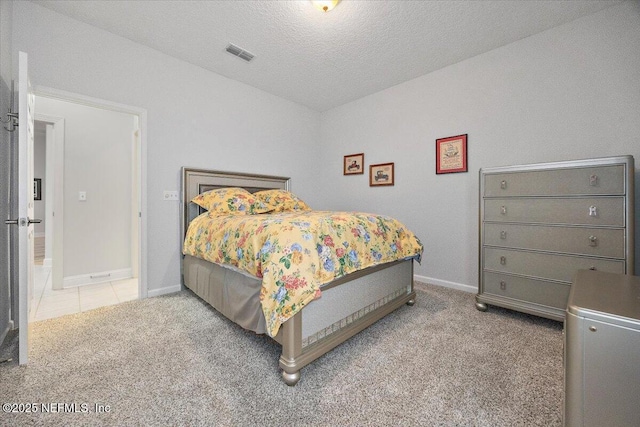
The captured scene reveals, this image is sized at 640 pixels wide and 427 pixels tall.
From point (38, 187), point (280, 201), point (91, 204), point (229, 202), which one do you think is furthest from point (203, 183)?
point (38, 187)

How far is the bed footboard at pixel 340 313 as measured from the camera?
1.42 m

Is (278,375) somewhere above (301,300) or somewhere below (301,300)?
below

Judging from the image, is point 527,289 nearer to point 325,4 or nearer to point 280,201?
Answer: point 280,201

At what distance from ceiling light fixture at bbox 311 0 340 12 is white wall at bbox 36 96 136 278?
2.97 metres

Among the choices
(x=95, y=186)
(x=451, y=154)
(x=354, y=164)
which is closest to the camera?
(x=451, y=154)

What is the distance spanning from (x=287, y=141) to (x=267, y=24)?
1.77 metres

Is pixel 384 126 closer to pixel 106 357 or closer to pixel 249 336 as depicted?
pixel 249 336

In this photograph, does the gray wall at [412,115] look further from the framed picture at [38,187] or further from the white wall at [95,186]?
the framed picture at [38,187]

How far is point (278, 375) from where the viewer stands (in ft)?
4.86

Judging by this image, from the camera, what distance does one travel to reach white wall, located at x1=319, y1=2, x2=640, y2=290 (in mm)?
2150

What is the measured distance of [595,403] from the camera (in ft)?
2.60

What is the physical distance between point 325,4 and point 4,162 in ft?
8.60

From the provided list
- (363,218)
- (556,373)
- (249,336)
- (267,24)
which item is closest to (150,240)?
(249,336)

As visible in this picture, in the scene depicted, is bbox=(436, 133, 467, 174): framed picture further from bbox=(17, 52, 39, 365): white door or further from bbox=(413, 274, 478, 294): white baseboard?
bbox=(17, 52, 39, 365): white door
